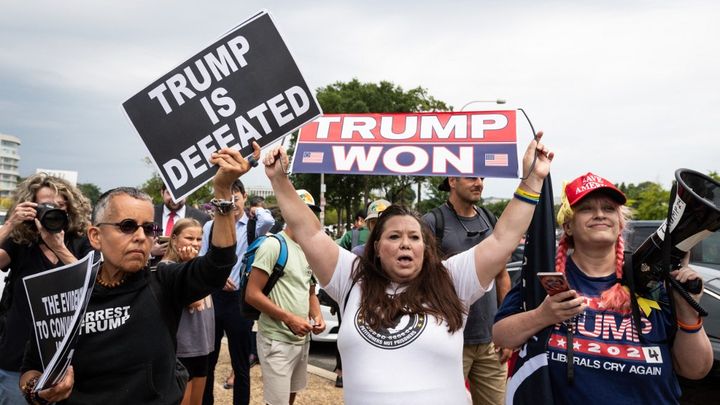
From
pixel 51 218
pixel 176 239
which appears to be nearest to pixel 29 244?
pixel 51 218

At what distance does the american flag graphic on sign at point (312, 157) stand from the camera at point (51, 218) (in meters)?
1.40

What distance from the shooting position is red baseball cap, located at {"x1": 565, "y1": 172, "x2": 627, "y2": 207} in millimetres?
2221

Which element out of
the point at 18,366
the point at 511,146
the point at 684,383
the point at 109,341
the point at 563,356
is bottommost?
the point at 684,383

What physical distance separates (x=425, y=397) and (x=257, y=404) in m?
3.45

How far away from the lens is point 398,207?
2.62 meters

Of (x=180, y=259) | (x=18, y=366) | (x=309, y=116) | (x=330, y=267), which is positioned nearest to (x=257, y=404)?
(x=180, y=259)

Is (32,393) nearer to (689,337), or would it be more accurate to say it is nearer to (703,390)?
(689,337)

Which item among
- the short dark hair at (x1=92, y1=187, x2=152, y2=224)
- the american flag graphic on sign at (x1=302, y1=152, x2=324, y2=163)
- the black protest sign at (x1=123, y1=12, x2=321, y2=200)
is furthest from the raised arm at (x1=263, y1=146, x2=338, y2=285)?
the short dark hair at (x1=92, y1=187, x2=152, y2=224)

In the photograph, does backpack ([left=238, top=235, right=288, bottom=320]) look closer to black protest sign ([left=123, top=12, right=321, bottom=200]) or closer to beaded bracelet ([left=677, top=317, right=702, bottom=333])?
black protest sign ([left=123, top=12, right=321, bottom=200])

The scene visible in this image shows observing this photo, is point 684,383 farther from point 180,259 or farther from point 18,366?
point 18,366

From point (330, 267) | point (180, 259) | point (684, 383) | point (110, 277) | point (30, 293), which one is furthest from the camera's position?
point (180, 259)

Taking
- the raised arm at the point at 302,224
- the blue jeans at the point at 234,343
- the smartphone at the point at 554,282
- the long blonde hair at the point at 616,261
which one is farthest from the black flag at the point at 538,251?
the blue jeans at the point at 234,343

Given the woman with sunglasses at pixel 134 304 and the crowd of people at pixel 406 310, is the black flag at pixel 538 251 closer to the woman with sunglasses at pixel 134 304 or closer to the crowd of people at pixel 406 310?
the crowd of people at pixel 406 310

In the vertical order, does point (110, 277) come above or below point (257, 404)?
above
